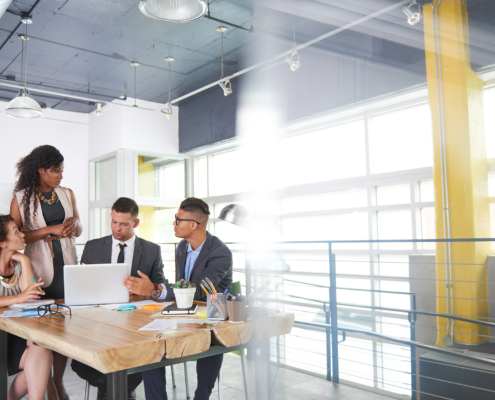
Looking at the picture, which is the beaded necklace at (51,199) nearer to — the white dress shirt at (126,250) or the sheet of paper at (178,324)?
the white dress shirt at (126,250)

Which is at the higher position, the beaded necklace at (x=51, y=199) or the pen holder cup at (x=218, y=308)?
the beaded necklace at (x=51, y=199)

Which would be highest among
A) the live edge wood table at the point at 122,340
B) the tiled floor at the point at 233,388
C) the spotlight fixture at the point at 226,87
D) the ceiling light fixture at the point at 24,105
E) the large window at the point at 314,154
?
the spotlight fixture at the point at 226,87

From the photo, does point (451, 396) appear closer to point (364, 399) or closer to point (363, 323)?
point (364, 399)

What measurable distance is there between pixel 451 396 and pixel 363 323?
1.57m

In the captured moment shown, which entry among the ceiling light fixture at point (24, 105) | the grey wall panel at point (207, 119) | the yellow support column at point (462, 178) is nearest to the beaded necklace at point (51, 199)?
the ceiling light fixture at point (24, 105)

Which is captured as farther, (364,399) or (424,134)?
(424,134)

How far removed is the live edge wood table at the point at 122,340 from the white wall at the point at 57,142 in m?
4.45

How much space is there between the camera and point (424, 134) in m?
2.99

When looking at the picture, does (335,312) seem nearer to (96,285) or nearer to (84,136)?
(96,285)

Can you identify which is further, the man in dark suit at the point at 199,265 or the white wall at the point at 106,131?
the white wall at the point at 106,131

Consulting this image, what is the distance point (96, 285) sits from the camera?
A: 1777 millimetres

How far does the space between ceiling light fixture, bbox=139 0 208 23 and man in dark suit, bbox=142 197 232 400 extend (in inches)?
38.6

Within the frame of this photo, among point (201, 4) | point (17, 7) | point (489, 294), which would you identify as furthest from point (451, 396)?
point (17, 7)

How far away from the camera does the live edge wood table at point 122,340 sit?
3.46 ft
